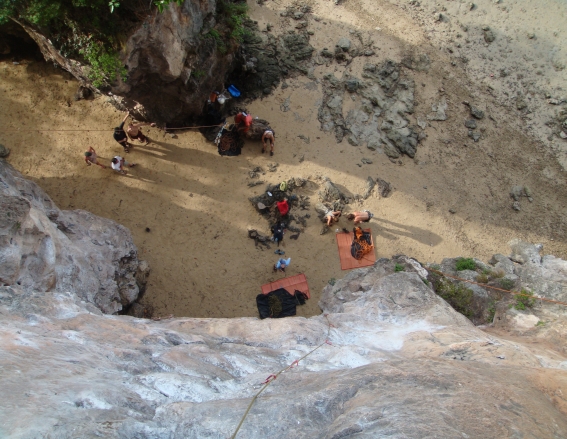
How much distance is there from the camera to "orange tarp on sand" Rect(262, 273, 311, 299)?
30.8ft

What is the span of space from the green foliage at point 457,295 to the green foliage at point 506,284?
0.73 metres

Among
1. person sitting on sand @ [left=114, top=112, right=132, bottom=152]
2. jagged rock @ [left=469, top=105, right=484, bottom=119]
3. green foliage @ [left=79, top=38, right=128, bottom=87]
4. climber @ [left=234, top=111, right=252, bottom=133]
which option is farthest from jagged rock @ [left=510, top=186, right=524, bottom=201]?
person sitting on sand @ [left=114, top=112, right=132, bottom=152]

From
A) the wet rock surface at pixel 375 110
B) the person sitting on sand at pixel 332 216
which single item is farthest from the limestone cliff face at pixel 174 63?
the person sitting on sand at pixel 332 216

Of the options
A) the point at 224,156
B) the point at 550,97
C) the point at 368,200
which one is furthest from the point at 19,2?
the point at 550,97

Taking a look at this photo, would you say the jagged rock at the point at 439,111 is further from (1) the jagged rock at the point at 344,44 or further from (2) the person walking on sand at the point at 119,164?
(2) the person walking on sand at the point at 119,164

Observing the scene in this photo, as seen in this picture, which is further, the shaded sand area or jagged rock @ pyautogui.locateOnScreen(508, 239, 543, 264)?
the shaded sand area

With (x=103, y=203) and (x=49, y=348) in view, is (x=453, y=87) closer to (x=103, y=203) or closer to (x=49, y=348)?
(x=103, y=203)

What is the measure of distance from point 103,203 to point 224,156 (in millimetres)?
3416

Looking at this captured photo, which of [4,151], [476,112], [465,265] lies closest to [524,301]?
[465,265]

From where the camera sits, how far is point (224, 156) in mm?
10836

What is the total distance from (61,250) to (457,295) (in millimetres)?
7103

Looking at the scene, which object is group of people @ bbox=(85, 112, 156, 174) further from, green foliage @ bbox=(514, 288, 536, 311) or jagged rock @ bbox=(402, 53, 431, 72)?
green foliage @ bbox=(514, 288, 536, 311)

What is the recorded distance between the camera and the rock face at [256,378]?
2996mm

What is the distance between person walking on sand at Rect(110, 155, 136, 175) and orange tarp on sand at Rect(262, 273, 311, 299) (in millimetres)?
4861
